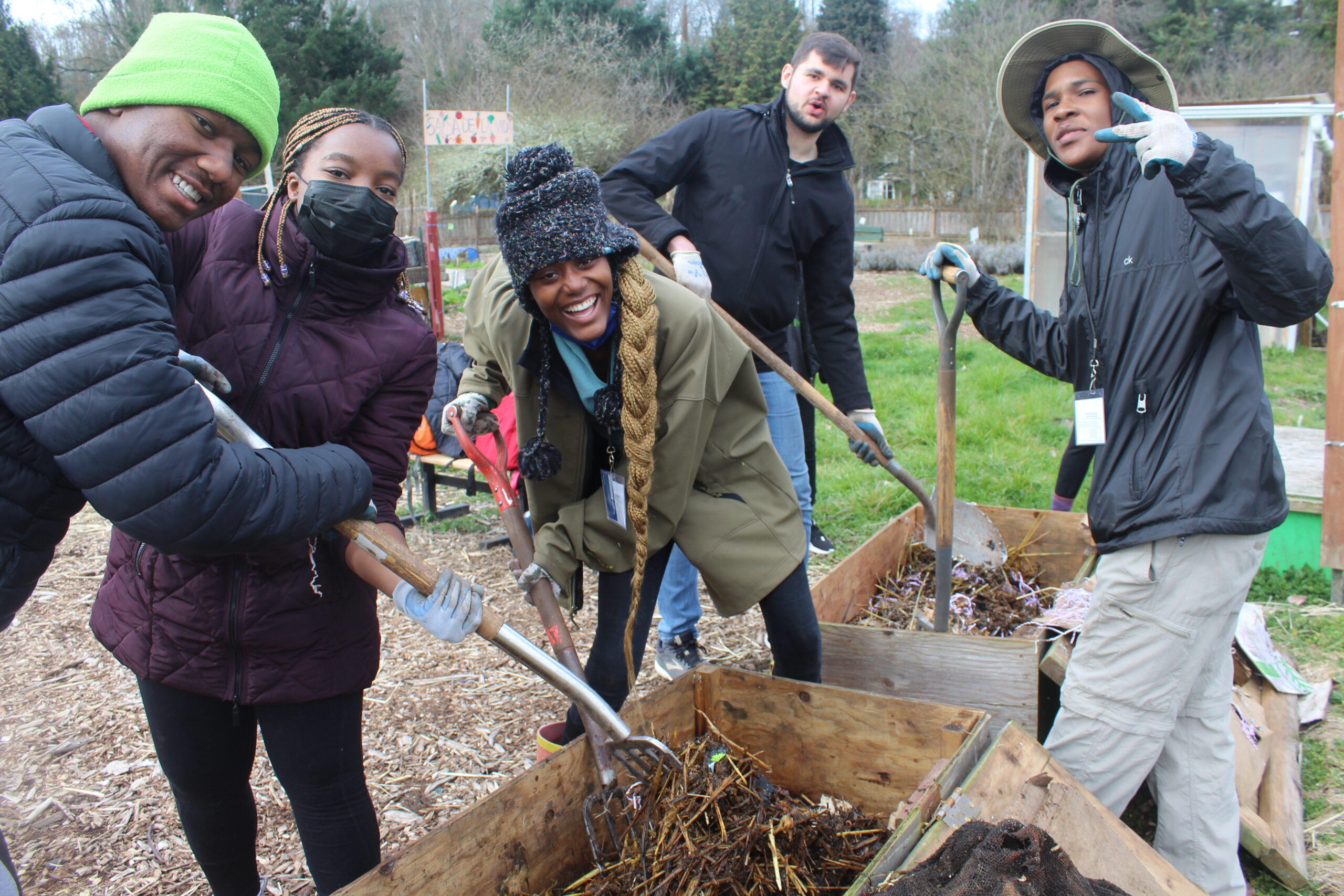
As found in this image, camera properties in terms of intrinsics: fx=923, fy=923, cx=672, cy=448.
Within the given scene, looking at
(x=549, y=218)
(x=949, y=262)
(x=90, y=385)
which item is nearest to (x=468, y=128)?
(x=949, y=262)

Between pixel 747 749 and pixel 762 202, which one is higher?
pixel 762 202

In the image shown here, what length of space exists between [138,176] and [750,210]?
236 centimetres

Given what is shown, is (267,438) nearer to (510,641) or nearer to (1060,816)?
(510,641)

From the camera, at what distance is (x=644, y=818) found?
2.05 metres

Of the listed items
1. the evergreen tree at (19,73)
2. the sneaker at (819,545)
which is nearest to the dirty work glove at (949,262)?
the sneaker at (819,545)

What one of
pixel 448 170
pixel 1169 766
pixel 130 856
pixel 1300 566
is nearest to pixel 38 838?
pixel 130 856

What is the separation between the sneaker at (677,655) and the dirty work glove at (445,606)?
1882mm

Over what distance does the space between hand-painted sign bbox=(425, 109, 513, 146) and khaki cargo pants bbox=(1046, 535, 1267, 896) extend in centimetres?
945

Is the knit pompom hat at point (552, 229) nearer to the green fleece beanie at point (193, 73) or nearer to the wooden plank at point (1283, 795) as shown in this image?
the green fleece beanie at point (193, 73)

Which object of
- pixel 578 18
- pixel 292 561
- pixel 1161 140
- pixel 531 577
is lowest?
pixel 531 577

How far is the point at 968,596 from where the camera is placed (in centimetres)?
380

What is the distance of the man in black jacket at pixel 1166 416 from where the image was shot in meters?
1.92

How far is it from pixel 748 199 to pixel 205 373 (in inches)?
90.9

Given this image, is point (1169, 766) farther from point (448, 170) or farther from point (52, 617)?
point (448, 170)
